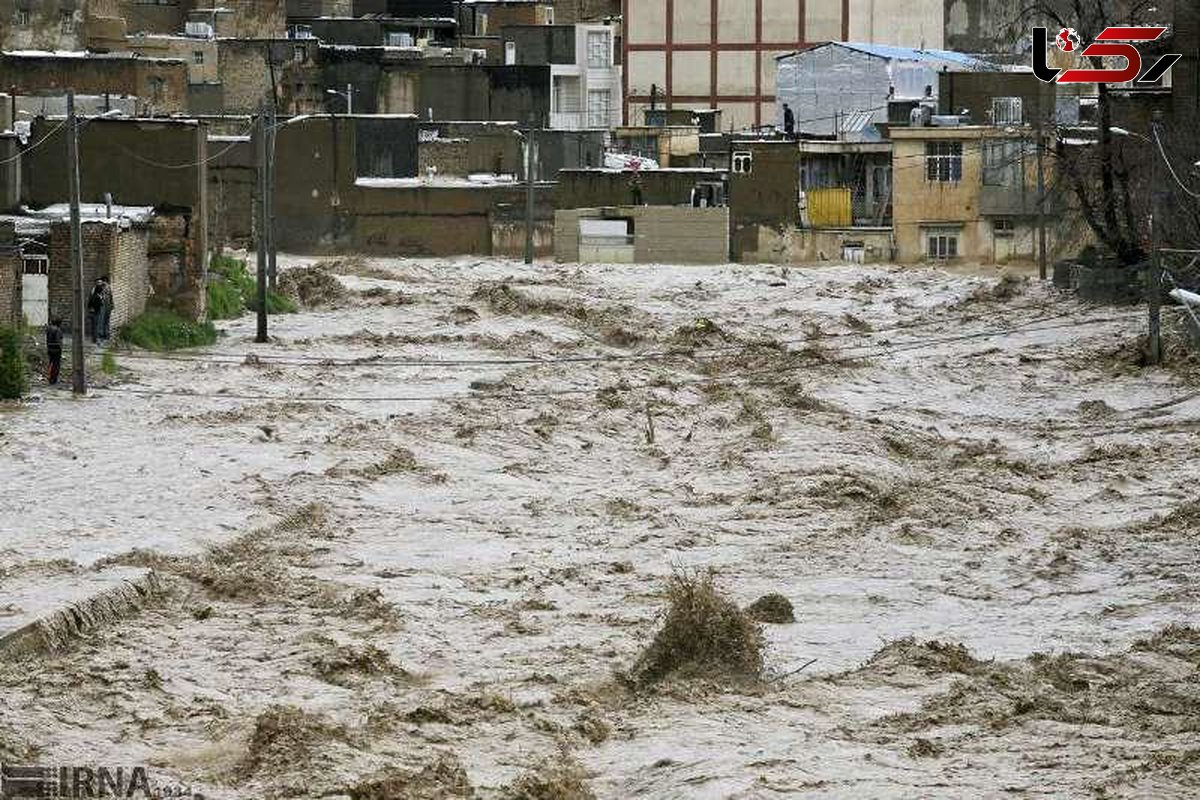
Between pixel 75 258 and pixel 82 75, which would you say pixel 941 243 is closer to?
pixel 82 75

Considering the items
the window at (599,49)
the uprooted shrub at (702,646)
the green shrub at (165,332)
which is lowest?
the uprooted shrub at (702,646)

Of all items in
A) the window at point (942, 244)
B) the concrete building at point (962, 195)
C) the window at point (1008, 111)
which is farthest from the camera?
the window at point (1008, 111)

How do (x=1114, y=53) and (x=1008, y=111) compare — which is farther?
(x=1008, y=111)

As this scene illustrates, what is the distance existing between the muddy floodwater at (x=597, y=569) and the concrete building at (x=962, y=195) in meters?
23.3

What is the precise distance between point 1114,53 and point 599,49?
45.2 metres

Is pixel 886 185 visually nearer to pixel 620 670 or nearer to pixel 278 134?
pixel 278 134

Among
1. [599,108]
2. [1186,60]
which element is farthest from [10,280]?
[599,108]

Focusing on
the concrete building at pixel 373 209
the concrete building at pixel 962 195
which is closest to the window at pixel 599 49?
the concrete building at pixel 373 209

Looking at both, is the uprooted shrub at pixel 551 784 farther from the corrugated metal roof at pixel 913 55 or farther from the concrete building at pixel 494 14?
the concrete building at pixel 494 14

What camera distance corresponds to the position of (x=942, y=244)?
231ft

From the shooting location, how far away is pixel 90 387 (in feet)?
120

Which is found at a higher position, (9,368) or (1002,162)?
(1002,162)

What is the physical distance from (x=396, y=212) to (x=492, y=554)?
160 feet

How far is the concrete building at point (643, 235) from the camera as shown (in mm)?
72125
